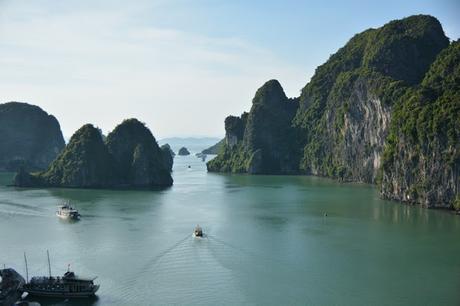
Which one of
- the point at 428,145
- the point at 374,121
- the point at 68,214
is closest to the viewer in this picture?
the point at 68,214

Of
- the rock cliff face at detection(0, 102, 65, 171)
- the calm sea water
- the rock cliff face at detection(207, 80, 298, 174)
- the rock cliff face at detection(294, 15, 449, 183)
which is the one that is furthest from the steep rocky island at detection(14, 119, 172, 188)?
the rock cliff face at detection(0, 102, 65, 171)

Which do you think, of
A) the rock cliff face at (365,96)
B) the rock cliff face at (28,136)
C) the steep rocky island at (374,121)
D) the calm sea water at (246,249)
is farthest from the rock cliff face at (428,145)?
the rock cliff face at (28,136)

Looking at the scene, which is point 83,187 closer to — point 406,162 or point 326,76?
point 406,162

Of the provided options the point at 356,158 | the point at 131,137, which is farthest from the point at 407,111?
the point at 131,137

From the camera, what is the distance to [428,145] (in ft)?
185

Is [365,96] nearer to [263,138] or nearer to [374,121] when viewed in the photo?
[374,121]

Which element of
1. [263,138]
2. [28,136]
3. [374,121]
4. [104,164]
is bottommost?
[104,164]

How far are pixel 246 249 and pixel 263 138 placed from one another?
7269 centimetres

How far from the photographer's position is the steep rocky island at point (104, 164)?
8000cm

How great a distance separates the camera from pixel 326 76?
112062 mm

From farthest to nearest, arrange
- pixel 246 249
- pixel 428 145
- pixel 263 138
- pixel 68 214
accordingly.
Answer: pixel 263 138 < pixel 428 145 < pixel 68 214 < pixel 246 249

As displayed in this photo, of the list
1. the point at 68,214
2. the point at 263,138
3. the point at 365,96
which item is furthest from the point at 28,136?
the point at 68,214

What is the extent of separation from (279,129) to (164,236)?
71.9m

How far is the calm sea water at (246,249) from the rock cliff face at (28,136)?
184ft
